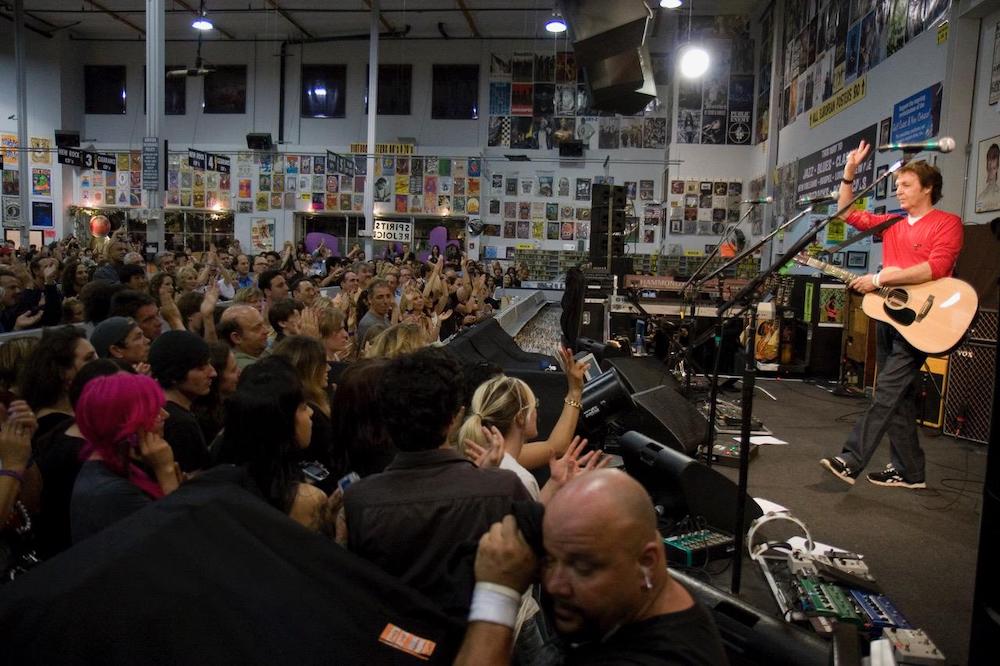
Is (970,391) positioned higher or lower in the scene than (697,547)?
higher

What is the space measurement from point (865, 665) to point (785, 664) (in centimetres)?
18

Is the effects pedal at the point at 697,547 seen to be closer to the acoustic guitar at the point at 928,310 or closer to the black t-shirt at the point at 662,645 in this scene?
the acoustic guitar at the point at 928,310

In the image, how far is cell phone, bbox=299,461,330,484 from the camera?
2.29 m

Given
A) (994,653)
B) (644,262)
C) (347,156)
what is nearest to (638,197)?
(644,262)

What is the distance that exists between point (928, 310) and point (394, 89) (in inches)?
725

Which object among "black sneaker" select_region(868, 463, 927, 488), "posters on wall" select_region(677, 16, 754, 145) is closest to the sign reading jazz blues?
"black sneaker" select_region(868, 463, 927, 488)

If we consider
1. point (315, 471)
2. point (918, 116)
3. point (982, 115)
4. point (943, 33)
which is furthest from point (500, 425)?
point (918, 116)

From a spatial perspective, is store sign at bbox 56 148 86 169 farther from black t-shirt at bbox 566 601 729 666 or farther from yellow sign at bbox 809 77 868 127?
black t-shirt at bbox 566 601 729 666

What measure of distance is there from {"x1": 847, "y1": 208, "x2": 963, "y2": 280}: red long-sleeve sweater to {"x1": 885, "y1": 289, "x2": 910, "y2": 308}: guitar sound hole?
165mm

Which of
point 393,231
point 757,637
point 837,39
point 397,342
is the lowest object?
point 757,637

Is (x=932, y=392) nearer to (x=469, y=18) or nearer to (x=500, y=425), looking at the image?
(x=500, y=425)

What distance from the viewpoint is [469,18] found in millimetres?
18109

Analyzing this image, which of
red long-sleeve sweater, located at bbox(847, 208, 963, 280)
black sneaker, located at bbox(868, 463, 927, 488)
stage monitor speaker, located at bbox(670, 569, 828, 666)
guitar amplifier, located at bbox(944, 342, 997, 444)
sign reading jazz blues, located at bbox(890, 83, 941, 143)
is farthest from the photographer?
sign reading jazz blues, located at bbox(890, 83, 941, 143)

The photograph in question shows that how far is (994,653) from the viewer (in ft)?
5.44
